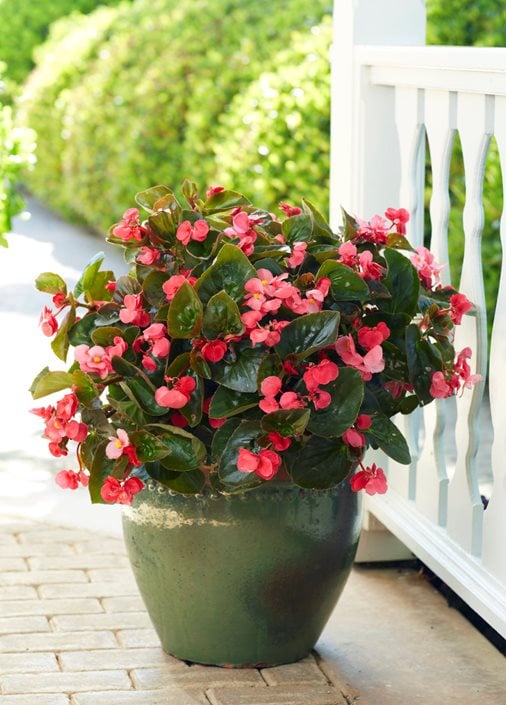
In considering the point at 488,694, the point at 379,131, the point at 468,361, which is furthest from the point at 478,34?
the point at 488,694

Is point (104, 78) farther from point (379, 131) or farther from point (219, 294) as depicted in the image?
point (219, 294)

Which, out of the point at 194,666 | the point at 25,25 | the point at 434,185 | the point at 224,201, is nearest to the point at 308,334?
the point at 224,201

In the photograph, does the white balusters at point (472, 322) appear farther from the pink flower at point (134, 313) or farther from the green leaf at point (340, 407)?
the pink flower at point (134, 313)

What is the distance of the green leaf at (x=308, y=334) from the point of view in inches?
104

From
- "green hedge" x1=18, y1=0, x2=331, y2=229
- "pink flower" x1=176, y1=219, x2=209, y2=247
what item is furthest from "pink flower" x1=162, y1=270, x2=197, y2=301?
"green hedge" x1=18, y1=0, x2=331, y2=229

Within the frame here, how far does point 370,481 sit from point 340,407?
22 cm

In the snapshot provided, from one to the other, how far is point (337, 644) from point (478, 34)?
4.63 m

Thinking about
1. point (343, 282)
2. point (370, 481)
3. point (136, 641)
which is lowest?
point (136, 641)

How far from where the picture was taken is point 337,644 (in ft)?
10.8

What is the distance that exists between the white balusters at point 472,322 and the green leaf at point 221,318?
29.7 inches

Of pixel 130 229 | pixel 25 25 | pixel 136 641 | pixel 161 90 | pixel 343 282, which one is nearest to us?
pixel 343 282

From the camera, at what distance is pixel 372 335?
277 cm

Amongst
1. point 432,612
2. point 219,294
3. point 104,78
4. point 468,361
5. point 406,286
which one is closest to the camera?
point 219,294

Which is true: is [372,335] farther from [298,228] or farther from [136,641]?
[136,641]
